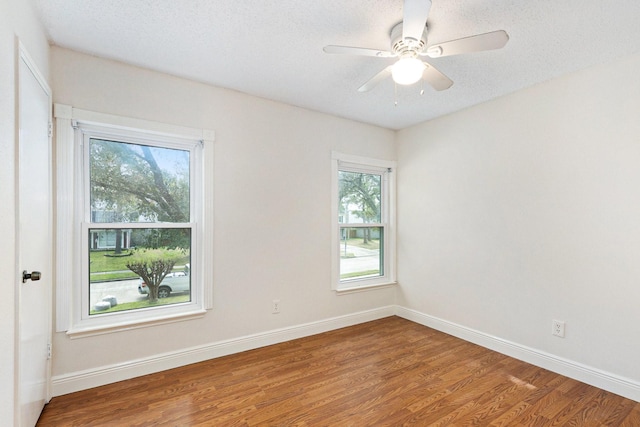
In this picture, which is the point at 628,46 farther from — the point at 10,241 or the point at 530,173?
the point at 10,241

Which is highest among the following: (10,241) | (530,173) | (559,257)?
(530,173)

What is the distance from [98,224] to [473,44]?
2.83m

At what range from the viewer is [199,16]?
6.15 ft

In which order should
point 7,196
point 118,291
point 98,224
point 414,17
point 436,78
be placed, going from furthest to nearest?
point 118,291 < point 98,224 < point 436,78 < point 414,17 < point 7,196

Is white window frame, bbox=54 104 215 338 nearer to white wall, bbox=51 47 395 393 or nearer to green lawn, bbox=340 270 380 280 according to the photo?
white wall, bbox=51 47 395 393

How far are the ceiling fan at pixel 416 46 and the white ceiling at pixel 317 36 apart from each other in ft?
0.69

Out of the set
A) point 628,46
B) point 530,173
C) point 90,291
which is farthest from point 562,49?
point 90,291

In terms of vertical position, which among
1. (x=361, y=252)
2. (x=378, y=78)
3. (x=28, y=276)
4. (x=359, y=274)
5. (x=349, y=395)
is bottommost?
(x=349, y=395)

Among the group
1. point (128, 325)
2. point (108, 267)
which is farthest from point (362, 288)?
point (108, 267)

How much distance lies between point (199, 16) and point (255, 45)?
0.41 m

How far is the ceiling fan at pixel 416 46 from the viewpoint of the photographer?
4.98 ft

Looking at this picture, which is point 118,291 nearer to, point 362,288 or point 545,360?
point 362,288

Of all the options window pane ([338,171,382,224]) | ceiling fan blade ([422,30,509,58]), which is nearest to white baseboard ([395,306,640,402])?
window pane ([338,171,382,224])

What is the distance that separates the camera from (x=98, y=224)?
93.6 inches
